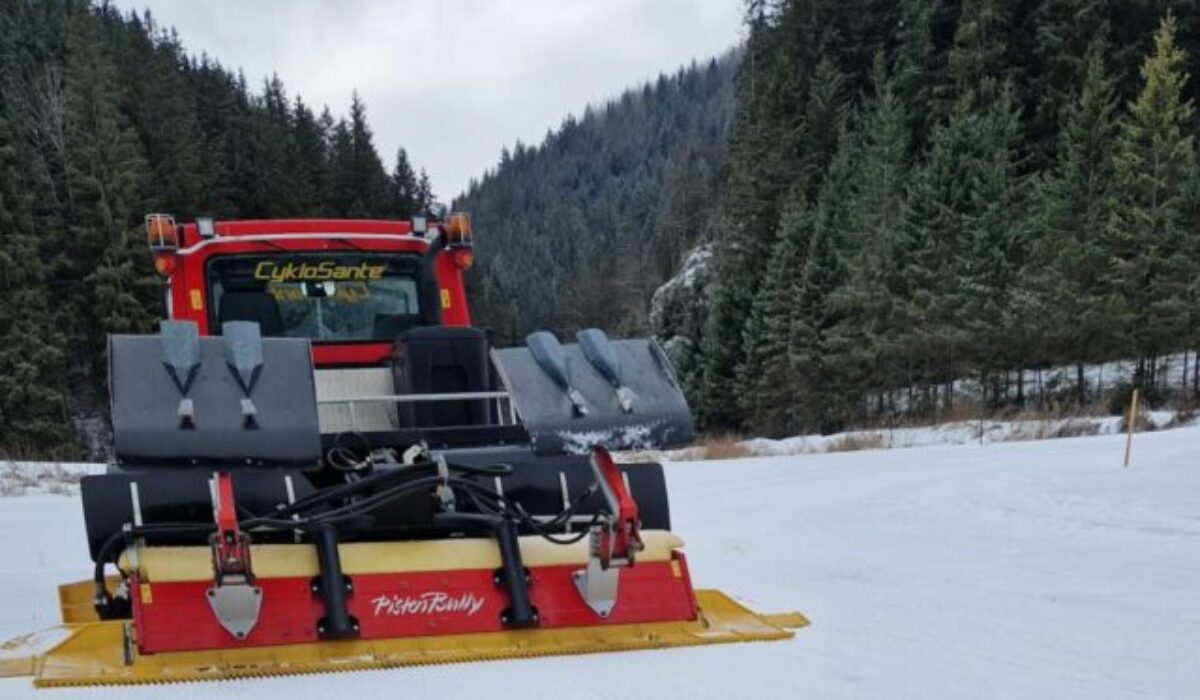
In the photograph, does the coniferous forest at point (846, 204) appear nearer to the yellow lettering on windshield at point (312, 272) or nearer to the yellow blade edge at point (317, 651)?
the yellow lettering on windshield at point (312, 272)

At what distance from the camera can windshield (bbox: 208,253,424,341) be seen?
17.4ft

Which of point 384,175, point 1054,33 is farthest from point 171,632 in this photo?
point 384,175

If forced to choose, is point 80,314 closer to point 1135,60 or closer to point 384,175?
point 384,175

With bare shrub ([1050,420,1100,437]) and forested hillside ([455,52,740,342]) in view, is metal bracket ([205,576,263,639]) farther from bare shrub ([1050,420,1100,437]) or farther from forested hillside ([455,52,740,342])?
forested hillside ([455,52,740,342])


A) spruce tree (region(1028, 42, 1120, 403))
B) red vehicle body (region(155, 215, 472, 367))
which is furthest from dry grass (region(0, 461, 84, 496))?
spruce tree (region(1028, 42, 1120, 403))

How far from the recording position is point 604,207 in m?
126

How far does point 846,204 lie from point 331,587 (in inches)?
1509

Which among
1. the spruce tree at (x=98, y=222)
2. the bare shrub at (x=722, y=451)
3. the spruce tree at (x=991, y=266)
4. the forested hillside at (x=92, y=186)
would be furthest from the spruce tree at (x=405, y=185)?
the bare shrub at (x=722, y=451)

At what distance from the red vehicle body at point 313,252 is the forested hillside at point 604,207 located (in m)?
51.3

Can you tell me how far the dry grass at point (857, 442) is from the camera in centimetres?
1716

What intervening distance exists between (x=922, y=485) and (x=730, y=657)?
19.3 feet

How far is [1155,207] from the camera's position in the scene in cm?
2803

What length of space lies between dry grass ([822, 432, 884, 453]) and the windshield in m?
12.7

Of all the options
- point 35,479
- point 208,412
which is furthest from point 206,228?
point 35,479
